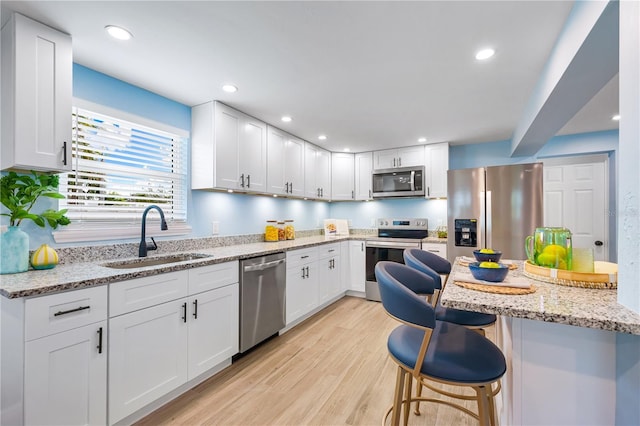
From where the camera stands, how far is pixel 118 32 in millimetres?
1688

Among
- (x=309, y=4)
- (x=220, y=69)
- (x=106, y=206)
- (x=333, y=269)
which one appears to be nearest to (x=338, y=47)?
(x=309, y=4)

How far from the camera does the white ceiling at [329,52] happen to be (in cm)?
153

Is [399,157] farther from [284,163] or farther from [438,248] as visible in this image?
[284,163]

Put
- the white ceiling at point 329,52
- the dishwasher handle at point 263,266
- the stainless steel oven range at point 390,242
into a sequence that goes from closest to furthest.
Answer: the white ceiling at point 329,52, the dishwasher handle at point 263,266, the stainless steel oven range at point 390,242

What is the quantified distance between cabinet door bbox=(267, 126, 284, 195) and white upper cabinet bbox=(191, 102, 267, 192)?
0.30m

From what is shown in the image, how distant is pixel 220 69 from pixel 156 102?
0.84 m

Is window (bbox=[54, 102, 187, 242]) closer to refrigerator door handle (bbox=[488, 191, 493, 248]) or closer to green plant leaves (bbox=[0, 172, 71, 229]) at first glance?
green plant leaves (bbox=[0, 172, 71, 229])

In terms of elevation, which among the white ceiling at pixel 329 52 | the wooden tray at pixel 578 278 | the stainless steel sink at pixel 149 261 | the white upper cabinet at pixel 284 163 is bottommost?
the stainless steel sink at pixel 149 261

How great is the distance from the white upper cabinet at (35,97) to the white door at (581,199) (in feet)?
16.9

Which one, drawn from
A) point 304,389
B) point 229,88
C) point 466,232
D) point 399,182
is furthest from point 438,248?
point 229,88

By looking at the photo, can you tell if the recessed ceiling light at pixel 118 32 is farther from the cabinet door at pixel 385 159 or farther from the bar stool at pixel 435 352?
the cabinet door at pixel 385 159

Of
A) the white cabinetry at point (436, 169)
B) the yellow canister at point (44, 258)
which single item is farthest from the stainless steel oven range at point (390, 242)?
the yellow canister at point (44, 258)

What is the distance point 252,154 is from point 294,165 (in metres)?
0.83

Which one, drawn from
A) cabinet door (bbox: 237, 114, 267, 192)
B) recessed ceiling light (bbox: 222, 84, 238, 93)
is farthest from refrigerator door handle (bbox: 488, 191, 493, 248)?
recessed ceiling light (bbox: 222, 84, 238, 93)
